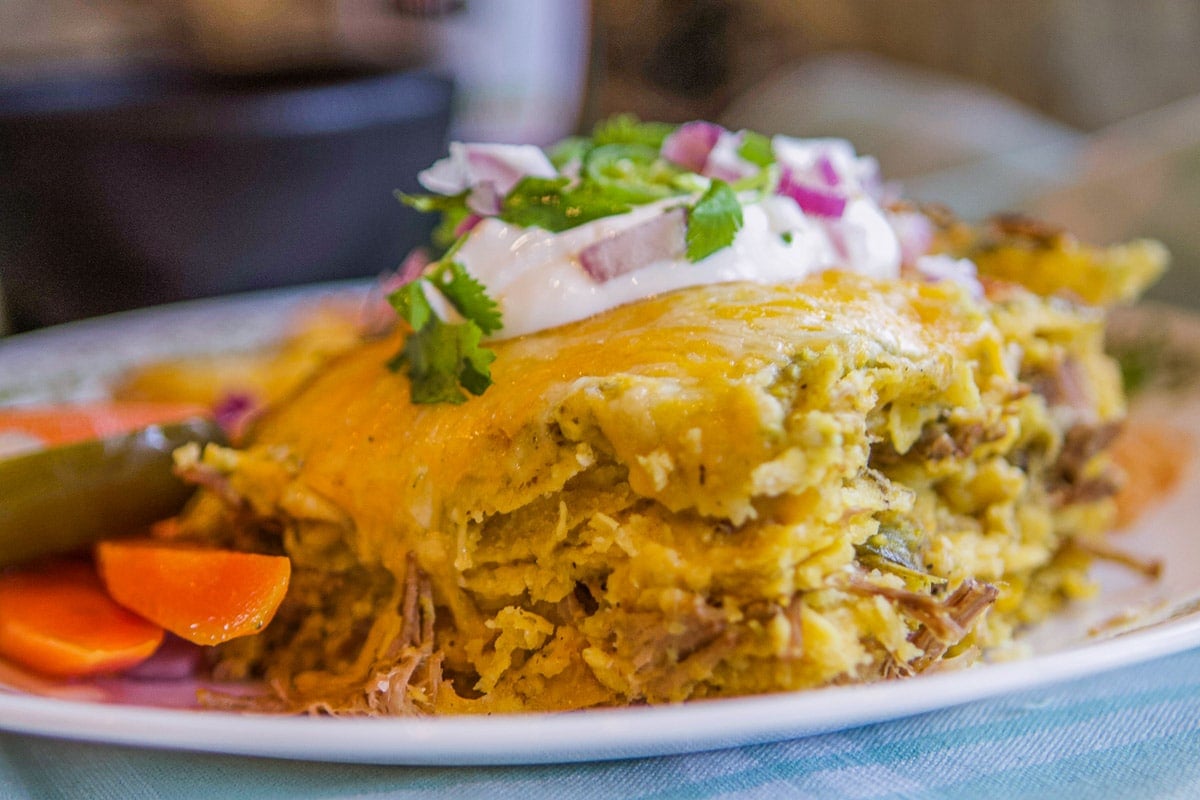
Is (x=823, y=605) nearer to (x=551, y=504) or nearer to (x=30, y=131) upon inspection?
(x=551, y=504)

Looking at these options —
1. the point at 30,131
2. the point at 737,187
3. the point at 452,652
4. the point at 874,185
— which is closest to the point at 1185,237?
the point at 874,185

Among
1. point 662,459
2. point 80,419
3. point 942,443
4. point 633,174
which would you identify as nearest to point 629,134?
point 633,174

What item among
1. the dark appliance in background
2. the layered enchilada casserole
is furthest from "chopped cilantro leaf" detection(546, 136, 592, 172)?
the dark appliance in background

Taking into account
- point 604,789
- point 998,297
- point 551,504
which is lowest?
point 604,789

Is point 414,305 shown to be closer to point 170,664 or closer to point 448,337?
point 448,337

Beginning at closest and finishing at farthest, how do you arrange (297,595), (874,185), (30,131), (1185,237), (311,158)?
(297,595), (874,185), (1185,237), (30,131), (311,158)

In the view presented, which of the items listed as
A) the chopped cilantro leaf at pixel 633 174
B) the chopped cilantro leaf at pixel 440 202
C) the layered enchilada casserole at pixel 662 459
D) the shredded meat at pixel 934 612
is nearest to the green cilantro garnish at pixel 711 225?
the layered enchilada casserole at pixel 662 459
